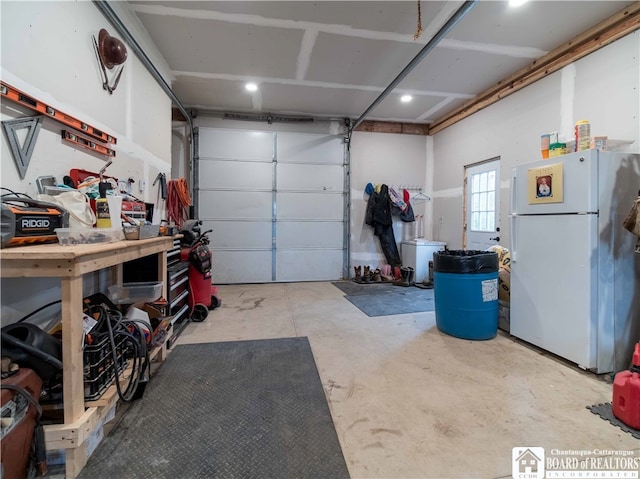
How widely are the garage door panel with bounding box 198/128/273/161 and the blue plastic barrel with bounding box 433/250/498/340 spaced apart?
3.96 metres

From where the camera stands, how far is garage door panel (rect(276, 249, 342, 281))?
5.52 m

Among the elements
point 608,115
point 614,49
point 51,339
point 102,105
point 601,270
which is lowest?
point 51,339

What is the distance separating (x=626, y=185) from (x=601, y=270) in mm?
676

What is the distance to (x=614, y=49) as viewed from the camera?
110 inches

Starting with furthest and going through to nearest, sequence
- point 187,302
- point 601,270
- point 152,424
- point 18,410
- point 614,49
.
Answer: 1. point 187,302
2. point 614,49
3. point 601,270
4. point 152,424
5. point 18,410

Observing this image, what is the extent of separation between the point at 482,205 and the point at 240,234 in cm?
429

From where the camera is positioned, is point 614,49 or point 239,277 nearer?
point 614,49

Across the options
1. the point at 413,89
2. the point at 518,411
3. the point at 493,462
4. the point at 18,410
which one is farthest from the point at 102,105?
the point at 413,89

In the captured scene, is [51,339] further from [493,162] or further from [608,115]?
[493,162]

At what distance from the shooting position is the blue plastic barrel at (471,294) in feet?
8.66

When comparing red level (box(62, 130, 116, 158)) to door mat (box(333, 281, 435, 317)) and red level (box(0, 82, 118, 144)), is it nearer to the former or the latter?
red level (box(0, 82, 118, 144))

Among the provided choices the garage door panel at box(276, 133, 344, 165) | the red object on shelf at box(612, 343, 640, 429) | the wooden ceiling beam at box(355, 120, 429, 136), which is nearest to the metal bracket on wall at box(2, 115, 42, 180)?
the red object on shelf at box(612, 343, 640, 429)

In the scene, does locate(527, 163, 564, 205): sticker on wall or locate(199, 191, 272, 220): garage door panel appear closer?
locate(527, 163, 564, 205): sticker on wall

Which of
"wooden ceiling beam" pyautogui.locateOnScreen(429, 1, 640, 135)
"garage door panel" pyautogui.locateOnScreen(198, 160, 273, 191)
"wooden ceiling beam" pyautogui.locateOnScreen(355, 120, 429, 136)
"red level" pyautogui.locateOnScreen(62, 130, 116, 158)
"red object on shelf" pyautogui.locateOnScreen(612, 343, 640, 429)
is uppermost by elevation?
"wooden ceiling beam" pyautogui.locateOnScreen(355, 120, 429, 136)
